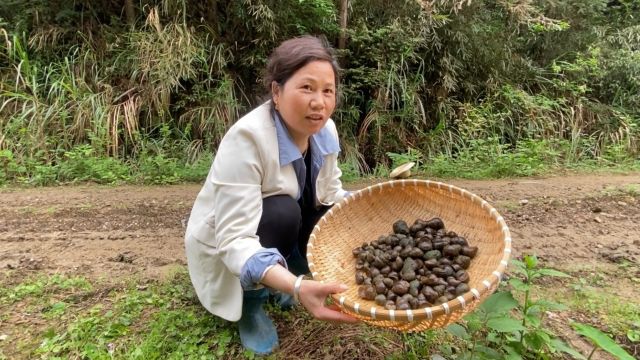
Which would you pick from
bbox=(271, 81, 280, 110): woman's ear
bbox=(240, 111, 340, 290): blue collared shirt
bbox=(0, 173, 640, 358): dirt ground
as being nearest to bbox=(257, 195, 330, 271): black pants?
bbox=(240, 111, 340, 290): blue collared shirt

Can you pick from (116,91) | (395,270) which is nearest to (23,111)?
(116,91)

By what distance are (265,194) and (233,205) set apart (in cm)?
18

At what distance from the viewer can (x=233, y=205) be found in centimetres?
157

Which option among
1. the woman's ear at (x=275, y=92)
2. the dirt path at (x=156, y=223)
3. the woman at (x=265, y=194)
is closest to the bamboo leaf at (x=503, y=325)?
the woman at (x=265, y=194)

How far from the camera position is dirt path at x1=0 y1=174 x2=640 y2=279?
2564 mm

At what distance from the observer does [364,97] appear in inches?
207

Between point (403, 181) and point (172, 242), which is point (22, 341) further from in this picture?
point (403, 181)

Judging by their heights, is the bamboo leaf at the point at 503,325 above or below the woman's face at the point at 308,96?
below

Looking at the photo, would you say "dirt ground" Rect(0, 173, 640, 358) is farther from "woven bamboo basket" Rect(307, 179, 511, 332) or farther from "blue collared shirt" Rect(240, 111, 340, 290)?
"blue collared shirt" Rect(240, 111, 340, 290)

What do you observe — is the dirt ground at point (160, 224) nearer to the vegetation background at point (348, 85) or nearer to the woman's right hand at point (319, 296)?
the vegetation background at point (348, 85)

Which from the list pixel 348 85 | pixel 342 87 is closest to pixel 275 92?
pixel 342 87

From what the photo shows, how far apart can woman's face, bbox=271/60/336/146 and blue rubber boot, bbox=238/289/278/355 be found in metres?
0.68

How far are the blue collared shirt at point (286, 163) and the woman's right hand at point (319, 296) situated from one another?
0.49ft

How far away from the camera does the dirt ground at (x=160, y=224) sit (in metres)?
2.53
